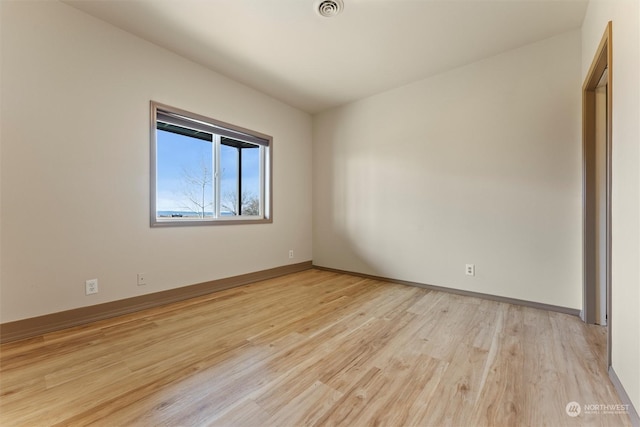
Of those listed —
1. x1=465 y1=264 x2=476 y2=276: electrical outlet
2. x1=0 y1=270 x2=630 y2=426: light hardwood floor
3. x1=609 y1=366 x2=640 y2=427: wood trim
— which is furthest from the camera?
x1=465 y1=264 x2=476 y2=276: electrical outlet

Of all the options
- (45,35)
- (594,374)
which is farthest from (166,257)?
(594,374)

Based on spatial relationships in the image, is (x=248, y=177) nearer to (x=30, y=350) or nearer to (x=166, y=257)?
(x=166, y=257)

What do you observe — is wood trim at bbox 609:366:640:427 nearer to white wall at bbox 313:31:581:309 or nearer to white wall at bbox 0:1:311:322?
white wall at bbox 313:31:581:309

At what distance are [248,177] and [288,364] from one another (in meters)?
2.67

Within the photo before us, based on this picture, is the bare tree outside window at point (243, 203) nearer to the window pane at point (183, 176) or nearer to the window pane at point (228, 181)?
the window pane at point (228, 181)

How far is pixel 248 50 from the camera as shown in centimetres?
268

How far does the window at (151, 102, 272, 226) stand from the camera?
2777mm

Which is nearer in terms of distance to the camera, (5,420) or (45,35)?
(5,420)

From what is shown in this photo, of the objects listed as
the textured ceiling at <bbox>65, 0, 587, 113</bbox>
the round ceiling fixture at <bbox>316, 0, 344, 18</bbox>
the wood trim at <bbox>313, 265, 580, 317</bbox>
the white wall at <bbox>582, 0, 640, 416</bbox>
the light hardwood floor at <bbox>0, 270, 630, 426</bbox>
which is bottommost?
the light hardwood floor at <bbox>0, 270, 630, 426</bbox>

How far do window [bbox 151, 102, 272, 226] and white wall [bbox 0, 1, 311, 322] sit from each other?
0.44 feet

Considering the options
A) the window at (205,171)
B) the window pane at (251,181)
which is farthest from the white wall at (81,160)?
the window pane at (251,181)

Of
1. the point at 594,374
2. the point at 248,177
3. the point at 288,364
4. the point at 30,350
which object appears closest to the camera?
the point at 594,374

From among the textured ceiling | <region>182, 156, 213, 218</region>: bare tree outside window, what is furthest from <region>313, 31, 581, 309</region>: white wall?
<region>182, 156, 213, 218</region>: bare tree outside window

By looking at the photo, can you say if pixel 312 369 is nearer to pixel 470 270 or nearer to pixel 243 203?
pixel 470 270
